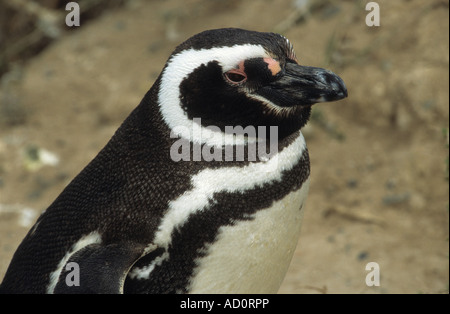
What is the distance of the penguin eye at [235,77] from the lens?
164cm

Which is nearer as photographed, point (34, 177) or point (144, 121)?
point (144, 121)

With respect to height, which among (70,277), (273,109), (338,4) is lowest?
(70,277)

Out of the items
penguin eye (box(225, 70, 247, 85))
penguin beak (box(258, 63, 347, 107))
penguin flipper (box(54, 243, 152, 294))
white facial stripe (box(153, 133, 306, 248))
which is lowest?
penguin flipper (box(54, 243, 152, 294))

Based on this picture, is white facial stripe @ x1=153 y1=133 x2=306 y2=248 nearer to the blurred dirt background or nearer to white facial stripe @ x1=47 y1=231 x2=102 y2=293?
white facial stripe @ x1=47 y1=231 x2=102 y2=293

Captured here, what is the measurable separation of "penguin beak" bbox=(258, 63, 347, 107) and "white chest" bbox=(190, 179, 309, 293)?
0.26 m

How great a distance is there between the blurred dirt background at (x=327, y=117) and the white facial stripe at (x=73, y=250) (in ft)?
3.50

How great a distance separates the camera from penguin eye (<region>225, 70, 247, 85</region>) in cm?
164

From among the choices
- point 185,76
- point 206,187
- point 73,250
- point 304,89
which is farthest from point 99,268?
point 304,89

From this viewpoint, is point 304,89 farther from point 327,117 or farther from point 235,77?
point 327,117

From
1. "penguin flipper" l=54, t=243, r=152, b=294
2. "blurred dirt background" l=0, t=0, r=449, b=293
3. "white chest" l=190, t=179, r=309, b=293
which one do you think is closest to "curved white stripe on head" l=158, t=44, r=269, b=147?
"white chest" l=190, t=179, r=309, b=293
